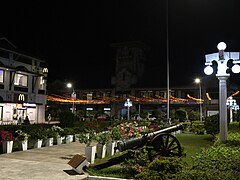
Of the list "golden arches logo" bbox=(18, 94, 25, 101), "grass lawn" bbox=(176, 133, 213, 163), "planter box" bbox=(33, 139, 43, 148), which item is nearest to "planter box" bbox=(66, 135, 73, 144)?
"planter box" bbox=(33, 139, 43, 148)

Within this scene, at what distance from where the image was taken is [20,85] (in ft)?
127

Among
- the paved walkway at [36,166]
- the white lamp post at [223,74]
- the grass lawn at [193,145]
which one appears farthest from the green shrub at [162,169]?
the grass lawn at [193,145]

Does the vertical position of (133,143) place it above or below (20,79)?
below

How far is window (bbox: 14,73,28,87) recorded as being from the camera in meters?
38.0

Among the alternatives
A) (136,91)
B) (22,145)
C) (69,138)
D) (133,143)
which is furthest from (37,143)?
(136,91)

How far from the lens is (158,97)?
6103 cm

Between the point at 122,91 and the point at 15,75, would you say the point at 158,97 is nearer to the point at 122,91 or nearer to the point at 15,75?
the point at 122,91

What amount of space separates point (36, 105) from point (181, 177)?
37852 mm

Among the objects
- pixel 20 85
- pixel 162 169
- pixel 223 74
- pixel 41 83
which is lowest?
pixel 162 169

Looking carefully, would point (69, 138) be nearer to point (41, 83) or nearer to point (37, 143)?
point (37, 143)

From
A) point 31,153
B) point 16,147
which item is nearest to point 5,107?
point 16,147

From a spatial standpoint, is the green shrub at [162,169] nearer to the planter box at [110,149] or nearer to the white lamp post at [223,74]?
the white lamp post at [223,74]

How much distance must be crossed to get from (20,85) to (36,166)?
100ft

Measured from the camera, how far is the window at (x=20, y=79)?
125ft
